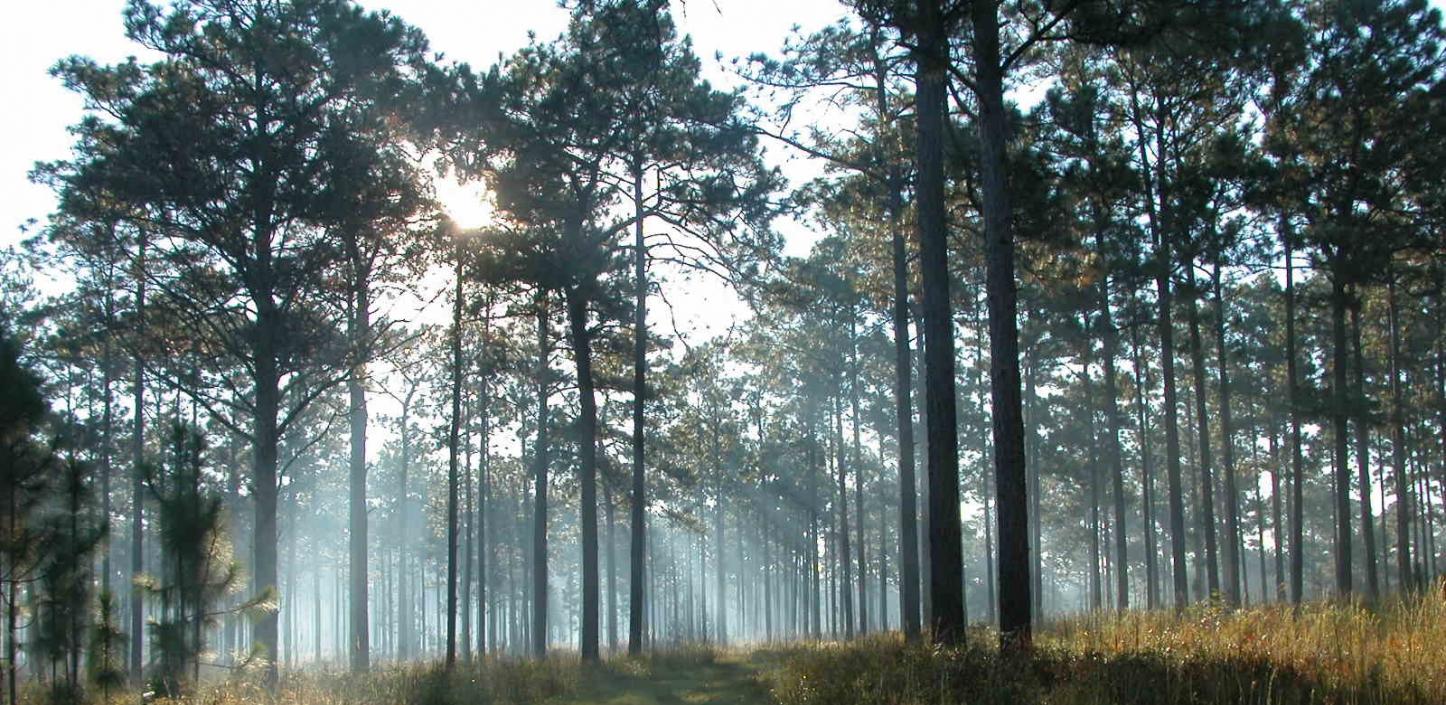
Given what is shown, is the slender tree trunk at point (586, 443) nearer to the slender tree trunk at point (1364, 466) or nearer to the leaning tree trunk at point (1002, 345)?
the leaning tree trunk at point (1002, 345)

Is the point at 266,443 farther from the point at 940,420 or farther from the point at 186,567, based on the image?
the point at 940,420

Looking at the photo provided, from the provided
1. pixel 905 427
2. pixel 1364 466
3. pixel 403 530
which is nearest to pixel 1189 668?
pixel 905 427

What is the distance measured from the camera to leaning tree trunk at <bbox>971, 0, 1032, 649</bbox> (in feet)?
35.9

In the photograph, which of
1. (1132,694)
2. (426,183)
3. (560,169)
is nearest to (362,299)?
(426,183)

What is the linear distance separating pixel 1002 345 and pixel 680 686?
893 centimetres

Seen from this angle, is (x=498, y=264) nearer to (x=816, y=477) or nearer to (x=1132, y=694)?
(x=1132, y=694)

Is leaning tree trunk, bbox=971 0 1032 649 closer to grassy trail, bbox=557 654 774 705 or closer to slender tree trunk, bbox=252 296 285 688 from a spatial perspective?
grassy trail, bbox=557 654 774 705

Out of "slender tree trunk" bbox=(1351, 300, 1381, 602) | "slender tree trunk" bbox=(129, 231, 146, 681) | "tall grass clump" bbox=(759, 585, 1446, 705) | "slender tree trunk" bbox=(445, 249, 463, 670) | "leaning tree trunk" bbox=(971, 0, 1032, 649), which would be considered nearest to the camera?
"tall grass clump" bbox=(759, 585, 1446, 705)

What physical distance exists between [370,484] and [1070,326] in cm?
5586

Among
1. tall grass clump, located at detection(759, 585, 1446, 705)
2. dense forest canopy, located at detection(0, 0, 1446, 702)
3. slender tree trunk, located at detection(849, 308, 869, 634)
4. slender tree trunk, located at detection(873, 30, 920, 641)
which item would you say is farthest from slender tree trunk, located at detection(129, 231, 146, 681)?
slender tree trunk, located at detection(849, 308, 869, 634)

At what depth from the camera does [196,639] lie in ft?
46.3

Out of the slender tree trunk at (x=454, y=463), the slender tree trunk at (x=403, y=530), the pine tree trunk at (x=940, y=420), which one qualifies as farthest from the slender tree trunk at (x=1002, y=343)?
the slender tree trunk at (x=403, y=530)

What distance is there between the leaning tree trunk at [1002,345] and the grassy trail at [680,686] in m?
3.25

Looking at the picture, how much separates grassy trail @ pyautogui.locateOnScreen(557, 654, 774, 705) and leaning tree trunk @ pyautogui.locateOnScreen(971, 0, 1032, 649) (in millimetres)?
3252
